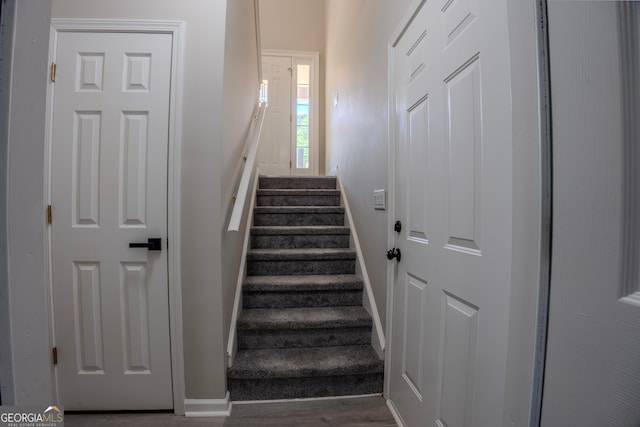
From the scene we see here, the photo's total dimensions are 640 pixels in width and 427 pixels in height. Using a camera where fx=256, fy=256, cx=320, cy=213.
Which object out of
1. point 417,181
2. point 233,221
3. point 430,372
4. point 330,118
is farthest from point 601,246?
point 330,118

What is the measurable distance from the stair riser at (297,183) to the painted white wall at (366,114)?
9.7 inches

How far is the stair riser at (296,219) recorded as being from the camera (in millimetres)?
2549

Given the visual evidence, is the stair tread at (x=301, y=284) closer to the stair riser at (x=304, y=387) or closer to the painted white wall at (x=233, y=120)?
the painted white wall at (x=233, y=120)

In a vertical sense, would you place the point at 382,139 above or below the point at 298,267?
above

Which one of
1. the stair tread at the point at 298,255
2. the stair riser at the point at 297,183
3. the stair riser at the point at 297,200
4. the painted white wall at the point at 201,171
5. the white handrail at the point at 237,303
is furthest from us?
the stair riser at the point at 297,183

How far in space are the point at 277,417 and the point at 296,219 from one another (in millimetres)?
1582

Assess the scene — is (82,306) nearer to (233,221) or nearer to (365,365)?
(233,221)

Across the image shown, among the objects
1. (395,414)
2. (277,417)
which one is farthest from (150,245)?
(395,414)

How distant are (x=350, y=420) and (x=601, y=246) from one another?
1420 millimetres

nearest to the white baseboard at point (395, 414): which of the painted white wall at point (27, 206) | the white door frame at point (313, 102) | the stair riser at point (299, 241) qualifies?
the stair riser at point (299, 241)

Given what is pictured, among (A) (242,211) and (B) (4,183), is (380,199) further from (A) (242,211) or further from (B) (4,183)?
(B) (4,183)

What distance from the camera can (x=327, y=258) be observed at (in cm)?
213

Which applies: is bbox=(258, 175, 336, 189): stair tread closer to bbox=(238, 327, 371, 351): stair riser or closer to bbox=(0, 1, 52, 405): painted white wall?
bbox=(238, 327, 371, 351): stair riser

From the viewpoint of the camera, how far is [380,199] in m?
1.59
